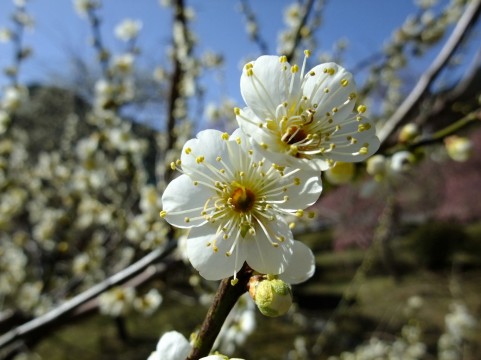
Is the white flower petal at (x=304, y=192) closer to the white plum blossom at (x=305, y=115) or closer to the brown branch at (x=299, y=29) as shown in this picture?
the white plum blossom at (x=305, y=115)

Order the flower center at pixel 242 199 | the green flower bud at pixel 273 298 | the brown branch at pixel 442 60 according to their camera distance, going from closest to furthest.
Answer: the green flower bud at pixel 273 298 < the flower center at pixel 242 199 < the brown branch at pixel 442 60

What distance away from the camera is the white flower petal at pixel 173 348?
604 millimetres

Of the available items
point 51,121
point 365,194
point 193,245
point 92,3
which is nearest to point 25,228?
point 92,3

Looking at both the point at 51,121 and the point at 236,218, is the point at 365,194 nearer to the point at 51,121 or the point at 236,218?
the point at 236,218

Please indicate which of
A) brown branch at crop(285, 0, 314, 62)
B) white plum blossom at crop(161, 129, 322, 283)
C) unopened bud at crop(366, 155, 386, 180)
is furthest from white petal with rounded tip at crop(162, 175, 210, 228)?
brown branch at crop(285, 0, 314, 62)

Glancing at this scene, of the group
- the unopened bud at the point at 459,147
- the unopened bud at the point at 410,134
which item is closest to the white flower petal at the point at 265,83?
the unopened bud at the point at 410,134

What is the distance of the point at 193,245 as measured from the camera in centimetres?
58

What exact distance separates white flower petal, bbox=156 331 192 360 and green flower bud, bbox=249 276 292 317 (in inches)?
6.8

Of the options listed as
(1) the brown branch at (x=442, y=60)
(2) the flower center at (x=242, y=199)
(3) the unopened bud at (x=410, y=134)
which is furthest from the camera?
(1) the brown branch at (x=442, y=60)

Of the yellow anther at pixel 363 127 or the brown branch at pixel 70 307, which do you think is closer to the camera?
the yellow anther at pixel 363 127

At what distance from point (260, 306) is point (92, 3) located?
2.93 metres

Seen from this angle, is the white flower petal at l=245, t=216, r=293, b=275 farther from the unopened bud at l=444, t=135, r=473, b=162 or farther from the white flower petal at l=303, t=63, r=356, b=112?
the unopened bud at l=444, t=135, r=473, b=162

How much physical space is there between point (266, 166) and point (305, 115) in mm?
101

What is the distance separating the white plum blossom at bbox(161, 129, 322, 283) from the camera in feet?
1.83
